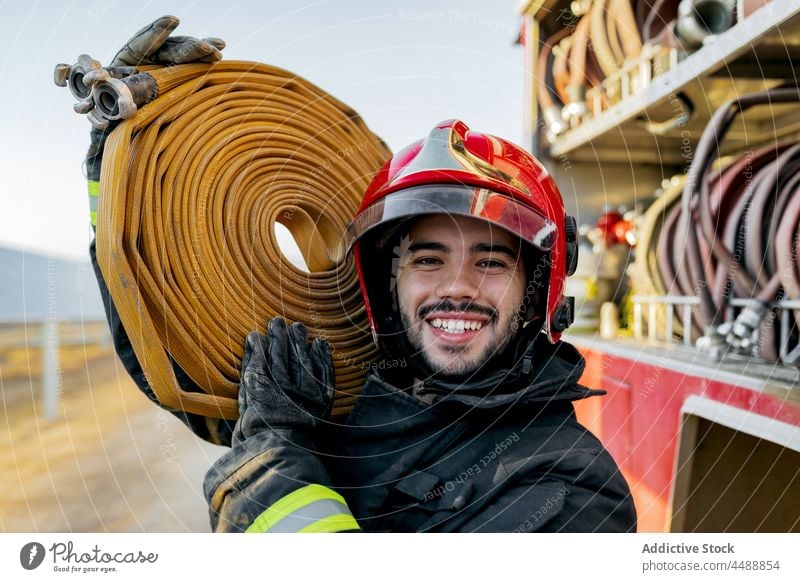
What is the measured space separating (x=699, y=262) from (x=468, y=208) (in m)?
1.25

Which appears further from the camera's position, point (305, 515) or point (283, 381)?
point (283, 381)

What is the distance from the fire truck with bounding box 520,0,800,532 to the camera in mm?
1533

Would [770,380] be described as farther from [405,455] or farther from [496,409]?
[405,455]

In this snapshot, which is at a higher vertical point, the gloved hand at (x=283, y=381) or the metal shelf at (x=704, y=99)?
the metal shelf at (x=704, y=99)

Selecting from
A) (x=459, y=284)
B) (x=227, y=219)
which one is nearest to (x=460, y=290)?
(x=459, y=284)

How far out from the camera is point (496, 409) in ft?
3.23

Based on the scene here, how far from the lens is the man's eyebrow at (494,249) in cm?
103

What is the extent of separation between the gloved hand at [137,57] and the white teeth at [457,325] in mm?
587

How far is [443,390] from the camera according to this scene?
998 millimetres

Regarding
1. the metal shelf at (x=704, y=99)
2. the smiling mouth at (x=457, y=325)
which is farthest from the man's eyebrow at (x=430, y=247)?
the metal shelf at (x=704, y=99)

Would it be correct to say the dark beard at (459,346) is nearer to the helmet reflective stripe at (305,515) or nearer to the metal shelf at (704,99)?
the helmet reflective stripe at (305,515)

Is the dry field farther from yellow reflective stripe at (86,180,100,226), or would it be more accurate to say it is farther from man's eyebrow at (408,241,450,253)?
man's eyebrow at (408,241,450,253)

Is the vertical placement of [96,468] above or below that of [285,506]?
below

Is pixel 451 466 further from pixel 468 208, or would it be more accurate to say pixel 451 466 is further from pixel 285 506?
pixel 468 208
